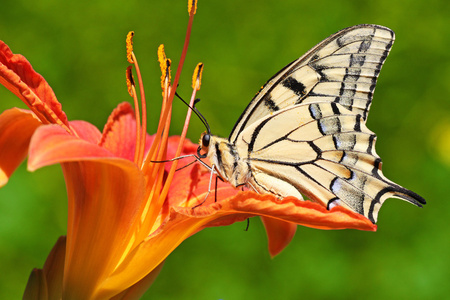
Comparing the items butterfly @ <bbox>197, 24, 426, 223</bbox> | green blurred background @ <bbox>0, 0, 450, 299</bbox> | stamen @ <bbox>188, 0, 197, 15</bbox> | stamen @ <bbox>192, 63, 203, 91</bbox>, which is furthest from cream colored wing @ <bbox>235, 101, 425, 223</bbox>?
green blurred background @ <bbox>0, 0, 450, 299</bbox>

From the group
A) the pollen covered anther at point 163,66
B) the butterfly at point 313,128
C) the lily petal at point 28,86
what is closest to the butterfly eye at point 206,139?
the butterfly at point 313,128

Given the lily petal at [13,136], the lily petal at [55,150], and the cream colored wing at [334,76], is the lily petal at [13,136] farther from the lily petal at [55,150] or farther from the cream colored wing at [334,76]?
the cream colored wing at [334,76]

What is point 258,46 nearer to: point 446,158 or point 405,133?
point 405,133

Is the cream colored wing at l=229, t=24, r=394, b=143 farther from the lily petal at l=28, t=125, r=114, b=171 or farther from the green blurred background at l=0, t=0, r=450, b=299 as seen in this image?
the green blurred background at l=0, t=0, r=450, b=299

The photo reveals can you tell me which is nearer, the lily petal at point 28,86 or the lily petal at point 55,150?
the lily petal at point 55,150

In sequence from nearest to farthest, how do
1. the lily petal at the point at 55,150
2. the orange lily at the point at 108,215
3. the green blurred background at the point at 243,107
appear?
the lily petal at the point at 55,150, the orange lily at the point at 108,215, the green blurred background at the point at 243,107

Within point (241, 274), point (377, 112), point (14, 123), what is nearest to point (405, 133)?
point (377, 112)
